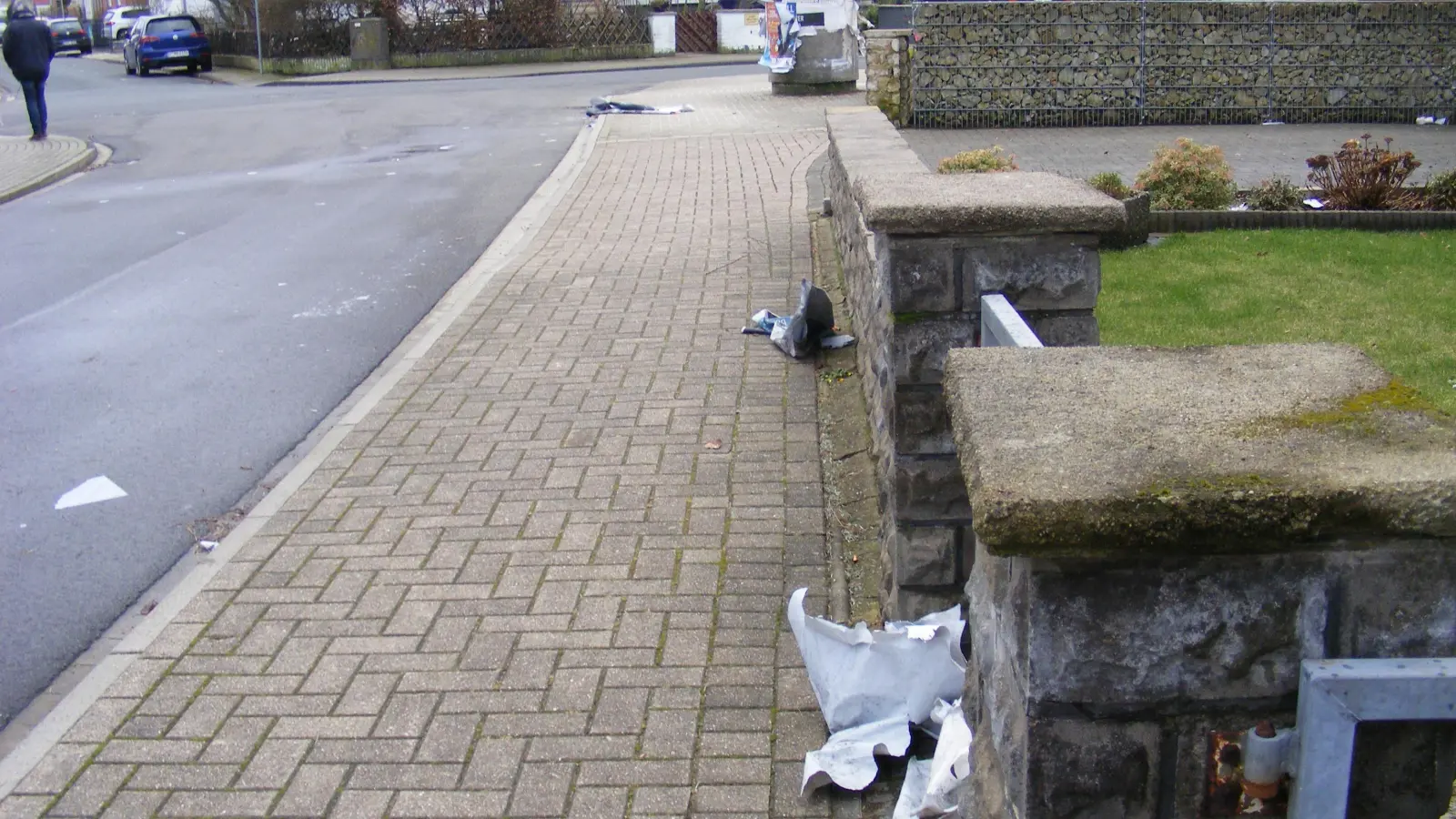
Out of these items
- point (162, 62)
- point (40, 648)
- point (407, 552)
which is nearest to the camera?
point (40, 648)

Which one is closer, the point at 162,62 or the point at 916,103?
the point at 916,103

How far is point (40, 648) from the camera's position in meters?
4.98

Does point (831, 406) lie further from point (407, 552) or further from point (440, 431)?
point (407, 552)

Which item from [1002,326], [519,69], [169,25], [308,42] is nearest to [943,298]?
[1002,326]

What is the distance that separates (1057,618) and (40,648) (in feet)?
13.7

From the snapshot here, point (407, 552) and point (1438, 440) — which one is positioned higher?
point (1438, 440)

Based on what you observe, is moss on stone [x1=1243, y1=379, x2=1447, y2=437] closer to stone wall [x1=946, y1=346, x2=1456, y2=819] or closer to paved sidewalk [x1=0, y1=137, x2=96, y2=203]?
stone wall [x1=946, y1=346, x2=1456, y2=819]

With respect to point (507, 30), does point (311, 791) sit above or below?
below

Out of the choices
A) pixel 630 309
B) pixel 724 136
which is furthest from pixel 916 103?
pixel 630 309

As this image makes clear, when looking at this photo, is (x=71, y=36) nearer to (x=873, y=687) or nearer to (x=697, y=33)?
(x=697, y=33)

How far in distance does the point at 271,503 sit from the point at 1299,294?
595 cm

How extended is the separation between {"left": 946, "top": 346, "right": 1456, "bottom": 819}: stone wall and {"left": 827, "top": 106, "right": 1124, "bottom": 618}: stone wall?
1.99m

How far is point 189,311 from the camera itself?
10.2 meters

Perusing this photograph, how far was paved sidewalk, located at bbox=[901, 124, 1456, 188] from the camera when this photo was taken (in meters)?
13.9
